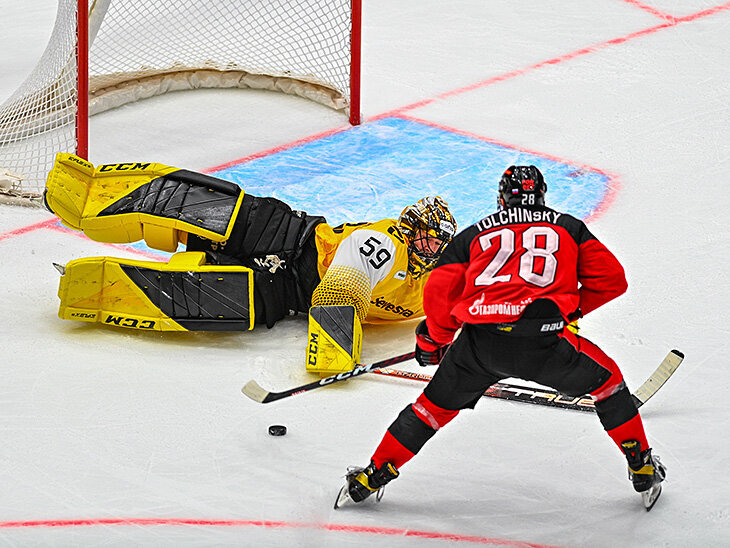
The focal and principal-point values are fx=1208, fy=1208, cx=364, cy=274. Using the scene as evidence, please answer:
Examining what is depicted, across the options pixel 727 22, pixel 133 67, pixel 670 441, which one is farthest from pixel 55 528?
pixel 727 22

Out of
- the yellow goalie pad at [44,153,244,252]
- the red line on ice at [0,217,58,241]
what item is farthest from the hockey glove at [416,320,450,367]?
the red line on ice at [0,217,58,241]

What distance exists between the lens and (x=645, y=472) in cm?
335

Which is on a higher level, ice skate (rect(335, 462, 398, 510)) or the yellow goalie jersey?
the yellow goalie jersey

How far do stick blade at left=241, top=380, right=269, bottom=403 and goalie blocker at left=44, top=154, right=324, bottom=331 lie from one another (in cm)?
56

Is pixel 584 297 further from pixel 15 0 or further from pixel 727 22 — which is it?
pixel 15 0

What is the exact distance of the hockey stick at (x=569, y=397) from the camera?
3955 millimetres

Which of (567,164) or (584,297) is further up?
(584,297)

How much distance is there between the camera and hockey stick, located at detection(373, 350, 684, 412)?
3.96m

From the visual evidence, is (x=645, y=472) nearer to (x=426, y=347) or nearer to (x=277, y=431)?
(x=426, y=347)

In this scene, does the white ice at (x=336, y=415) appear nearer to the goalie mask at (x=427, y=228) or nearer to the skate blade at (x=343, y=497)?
the skate blade at (x=343, y=497)

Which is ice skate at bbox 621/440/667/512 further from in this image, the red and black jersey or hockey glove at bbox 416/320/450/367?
hockey glove at bbox 416/320/450/367

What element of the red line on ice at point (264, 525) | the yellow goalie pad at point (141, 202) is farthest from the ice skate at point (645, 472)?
the yellow goalie pad at point (141, 202)

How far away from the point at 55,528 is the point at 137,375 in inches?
35.6

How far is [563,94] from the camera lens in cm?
712
